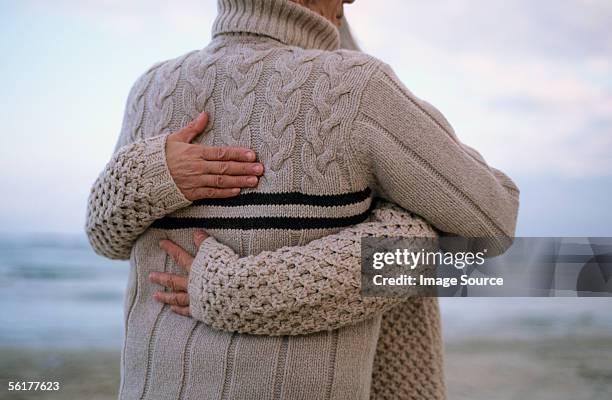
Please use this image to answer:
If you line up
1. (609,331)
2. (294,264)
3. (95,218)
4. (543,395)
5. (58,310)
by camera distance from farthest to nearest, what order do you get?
1. (58,310)
2. (609,331)
3. (543,395)
4. (95,218)
5. (294,264)

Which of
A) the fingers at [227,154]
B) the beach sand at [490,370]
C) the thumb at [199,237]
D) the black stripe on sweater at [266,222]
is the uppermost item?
the fingers at [227,154]

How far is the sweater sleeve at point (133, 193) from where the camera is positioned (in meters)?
1.13

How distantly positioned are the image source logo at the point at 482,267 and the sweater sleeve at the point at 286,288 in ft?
0.12

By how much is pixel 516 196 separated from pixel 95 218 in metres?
0.86

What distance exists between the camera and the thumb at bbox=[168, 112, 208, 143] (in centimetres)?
115

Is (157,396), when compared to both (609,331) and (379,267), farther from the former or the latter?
(609,331)

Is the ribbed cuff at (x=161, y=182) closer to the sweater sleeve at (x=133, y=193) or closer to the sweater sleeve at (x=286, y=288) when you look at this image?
the sweater sleeve at (x=133, y=193)

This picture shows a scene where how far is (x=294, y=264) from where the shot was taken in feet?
3.46

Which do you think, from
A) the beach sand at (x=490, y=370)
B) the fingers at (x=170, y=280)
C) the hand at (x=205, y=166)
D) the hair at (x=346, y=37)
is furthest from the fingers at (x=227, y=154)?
the beach sand at (x=490, y=370)

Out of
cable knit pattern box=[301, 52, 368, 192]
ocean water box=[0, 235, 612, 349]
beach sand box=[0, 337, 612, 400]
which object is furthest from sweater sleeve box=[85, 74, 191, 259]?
ocean water box=[0, 235, 612, 349]

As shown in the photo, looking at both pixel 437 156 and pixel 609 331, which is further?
pixel 609 331

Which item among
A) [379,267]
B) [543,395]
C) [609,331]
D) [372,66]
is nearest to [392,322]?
[379,267]

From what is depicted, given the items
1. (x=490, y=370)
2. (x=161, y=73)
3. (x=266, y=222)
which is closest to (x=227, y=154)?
(x=266, y=222)

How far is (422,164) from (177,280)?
0.52 m
